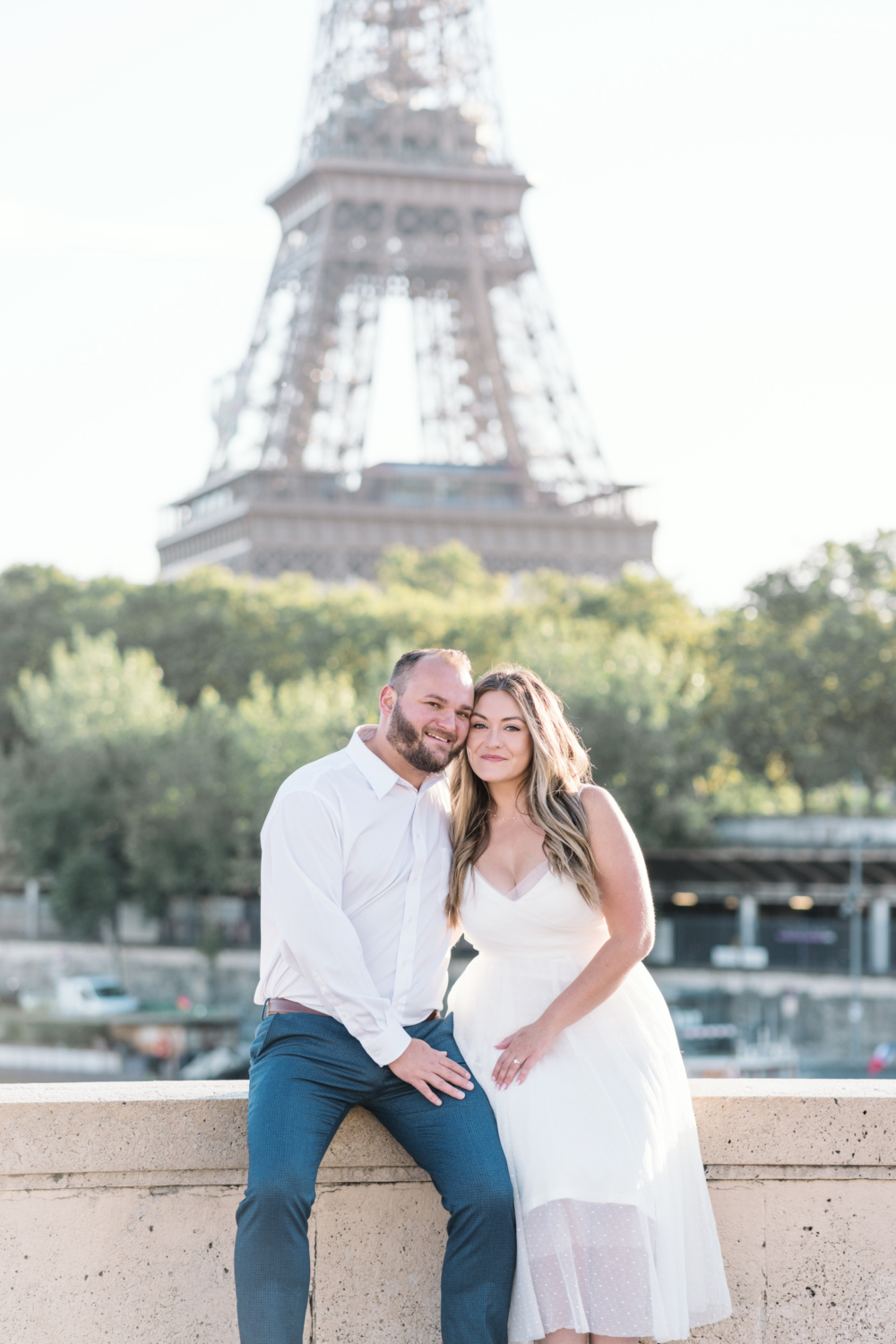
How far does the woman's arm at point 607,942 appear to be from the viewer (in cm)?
436

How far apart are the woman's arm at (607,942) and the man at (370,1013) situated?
164mm

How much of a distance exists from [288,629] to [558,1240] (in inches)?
1841

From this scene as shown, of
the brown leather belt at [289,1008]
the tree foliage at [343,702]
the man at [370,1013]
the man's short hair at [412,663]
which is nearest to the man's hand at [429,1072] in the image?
the man at [370,1013]

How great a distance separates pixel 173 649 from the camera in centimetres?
5116

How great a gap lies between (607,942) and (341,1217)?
1101 millimetres

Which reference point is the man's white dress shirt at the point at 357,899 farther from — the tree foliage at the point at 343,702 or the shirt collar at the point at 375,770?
the tree foliage at the point at 343,702

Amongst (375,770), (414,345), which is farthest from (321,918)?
(414,345)

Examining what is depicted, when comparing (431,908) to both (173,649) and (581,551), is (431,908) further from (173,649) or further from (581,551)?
(581,551)

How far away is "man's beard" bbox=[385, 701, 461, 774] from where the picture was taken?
4590mm

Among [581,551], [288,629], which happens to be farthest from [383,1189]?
[581,551]

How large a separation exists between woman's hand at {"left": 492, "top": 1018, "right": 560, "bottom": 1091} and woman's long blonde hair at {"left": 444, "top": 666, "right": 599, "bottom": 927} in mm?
349

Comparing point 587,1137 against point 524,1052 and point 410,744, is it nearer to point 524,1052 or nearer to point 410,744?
point 524,1052

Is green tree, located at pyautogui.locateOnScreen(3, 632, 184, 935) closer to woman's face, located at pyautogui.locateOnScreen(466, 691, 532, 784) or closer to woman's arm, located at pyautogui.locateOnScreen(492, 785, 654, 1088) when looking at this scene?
woman's face, located at pyautogui.locateOnScreen(466, 691, 532, 784)

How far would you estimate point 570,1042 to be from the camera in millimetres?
4406
